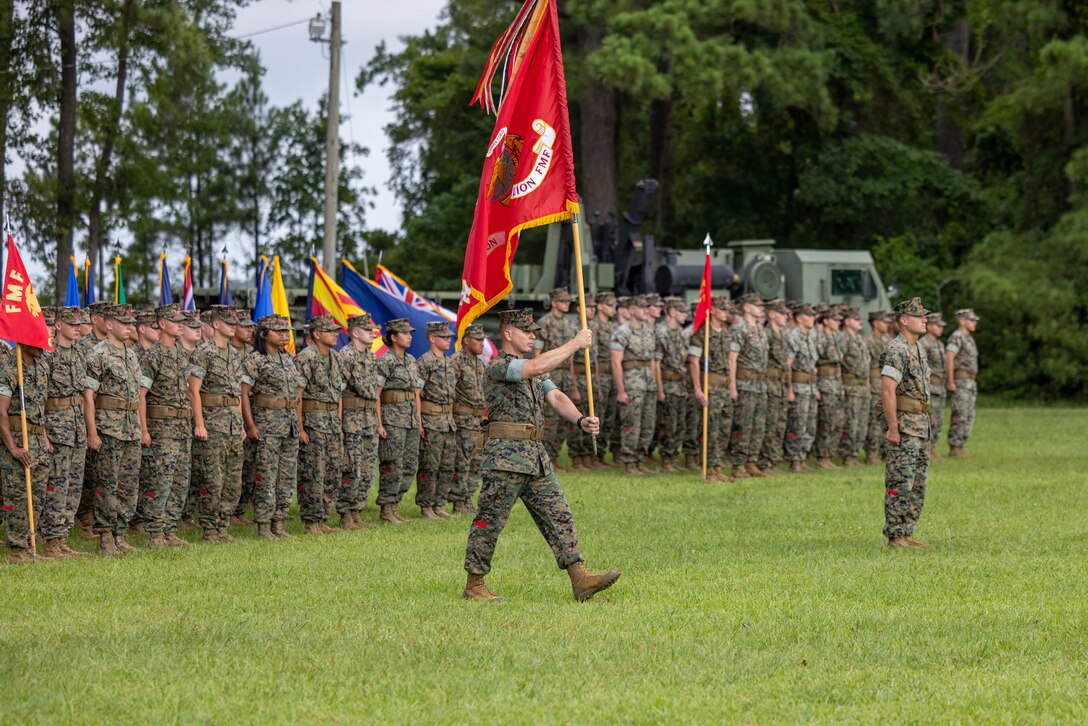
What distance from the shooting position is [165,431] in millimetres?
13414

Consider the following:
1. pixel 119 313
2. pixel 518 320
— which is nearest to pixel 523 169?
pixel 518 320

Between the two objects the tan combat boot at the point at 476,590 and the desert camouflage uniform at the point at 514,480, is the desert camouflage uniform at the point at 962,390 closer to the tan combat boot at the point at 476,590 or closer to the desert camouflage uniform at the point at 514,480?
the desert camouflage uniform at the point at 514,480

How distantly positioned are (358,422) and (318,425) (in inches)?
20.3

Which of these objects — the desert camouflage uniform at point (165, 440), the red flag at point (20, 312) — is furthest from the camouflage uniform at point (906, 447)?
the red flag at point (20, 312)

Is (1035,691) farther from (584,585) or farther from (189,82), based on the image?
(189,82)

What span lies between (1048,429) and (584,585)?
758 inches

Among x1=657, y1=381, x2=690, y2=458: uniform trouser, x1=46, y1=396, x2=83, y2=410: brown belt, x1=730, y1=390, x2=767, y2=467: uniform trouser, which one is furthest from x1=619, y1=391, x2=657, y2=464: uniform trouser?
x1=46, y1=396, x2=83, y2=410: brown belt

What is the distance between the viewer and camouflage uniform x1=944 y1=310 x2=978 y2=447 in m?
22.2

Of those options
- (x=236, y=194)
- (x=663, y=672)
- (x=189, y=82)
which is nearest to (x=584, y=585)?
(x=663, y=672)

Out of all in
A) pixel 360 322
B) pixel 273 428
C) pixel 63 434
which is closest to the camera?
pixel 63 434

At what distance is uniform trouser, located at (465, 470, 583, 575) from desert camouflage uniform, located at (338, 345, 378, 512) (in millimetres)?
4669

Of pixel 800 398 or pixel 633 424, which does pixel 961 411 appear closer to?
pixel 800 398

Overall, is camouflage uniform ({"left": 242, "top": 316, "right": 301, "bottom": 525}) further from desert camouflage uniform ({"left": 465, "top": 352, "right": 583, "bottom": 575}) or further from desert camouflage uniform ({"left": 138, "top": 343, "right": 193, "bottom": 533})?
desert camouflage uniform ({"left": 465, "top": 352, "right": 583, "bottom": 575})

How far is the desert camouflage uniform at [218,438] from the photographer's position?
13734 millimetres
